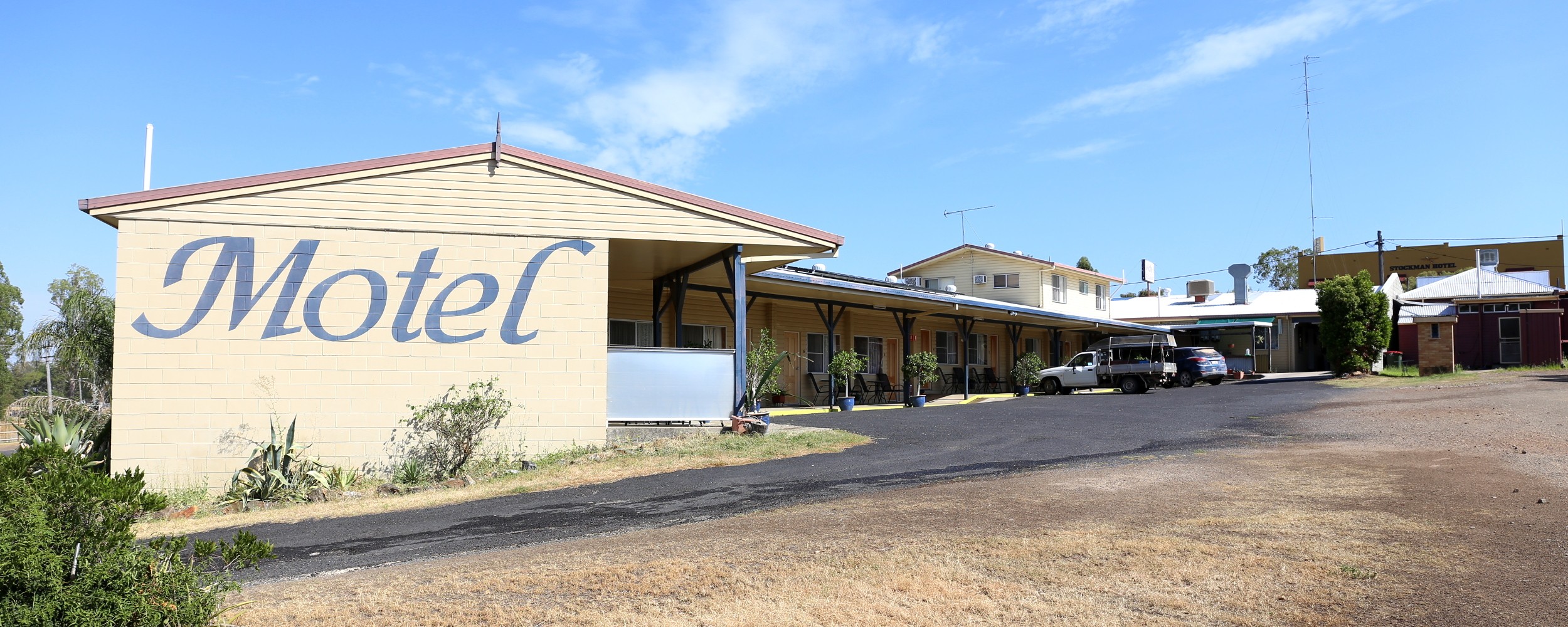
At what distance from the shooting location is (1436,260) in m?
62.9

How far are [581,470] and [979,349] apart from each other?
851 inches

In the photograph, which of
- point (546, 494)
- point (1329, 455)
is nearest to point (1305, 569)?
point (1329, 455)

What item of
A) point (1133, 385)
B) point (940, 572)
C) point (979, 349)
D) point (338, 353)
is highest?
point (979, 349)

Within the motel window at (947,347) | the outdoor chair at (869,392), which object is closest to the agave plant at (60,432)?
the outdoor chair at (869,392)

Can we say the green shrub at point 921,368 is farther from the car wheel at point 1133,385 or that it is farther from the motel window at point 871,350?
the car wheel at point 1133,385

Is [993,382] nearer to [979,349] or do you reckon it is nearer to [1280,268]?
[979,349]

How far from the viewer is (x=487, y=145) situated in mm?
13000

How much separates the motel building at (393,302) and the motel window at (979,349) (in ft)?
55.6

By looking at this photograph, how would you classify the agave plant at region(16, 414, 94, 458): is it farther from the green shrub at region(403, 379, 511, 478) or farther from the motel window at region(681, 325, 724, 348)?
the motel window at region(681, 325, 724, 348)

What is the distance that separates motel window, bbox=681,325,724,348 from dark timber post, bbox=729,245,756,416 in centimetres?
639

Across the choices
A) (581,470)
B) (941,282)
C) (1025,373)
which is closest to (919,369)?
(1025,373)

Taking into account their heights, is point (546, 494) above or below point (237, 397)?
below

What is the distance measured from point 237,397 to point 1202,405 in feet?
56.7

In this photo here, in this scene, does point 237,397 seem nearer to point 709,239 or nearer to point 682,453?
point 682,453
